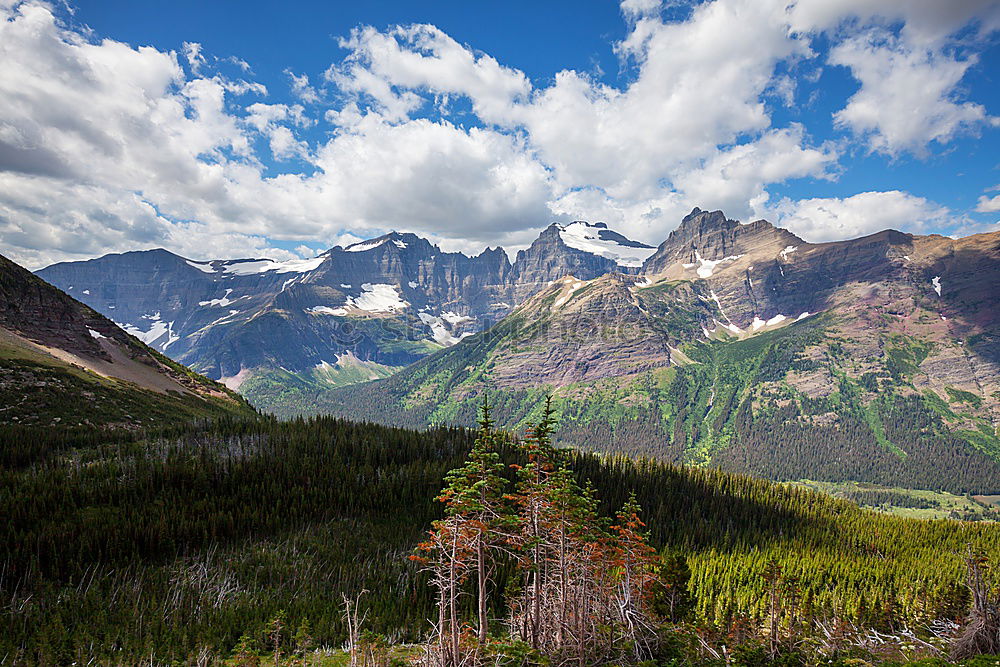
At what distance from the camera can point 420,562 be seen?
5375cm

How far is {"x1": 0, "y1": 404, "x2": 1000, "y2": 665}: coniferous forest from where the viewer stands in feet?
78.8

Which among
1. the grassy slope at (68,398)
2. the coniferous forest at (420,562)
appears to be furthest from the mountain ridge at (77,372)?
the coniferous forest at (420,562)

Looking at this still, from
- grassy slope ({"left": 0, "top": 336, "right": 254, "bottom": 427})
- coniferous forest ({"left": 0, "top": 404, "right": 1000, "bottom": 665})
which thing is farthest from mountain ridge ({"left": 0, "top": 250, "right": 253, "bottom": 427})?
coniferous forest ({"left": 0, "top": 404, "right": 1000, "bottom": 665})

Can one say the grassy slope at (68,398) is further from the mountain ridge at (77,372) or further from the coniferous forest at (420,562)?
the coniferous forest at (420,562)

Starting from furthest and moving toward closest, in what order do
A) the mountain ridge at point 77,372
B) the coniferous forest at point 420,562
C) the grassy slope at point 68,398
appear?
the mountain ridge at point 77,372 < the grassy slope at point 68,398 < the coniferous forest at point 420,562

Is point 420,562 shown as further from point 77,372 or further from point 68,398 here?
point 77,372

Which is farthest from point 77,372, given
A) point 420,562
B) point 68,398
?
point 420,562

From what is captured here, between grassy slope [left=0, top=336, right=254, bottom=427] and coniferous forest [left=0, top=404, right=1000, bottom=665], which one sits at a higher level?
grassy slope [left=0, top=336, right=254, bottom=427]

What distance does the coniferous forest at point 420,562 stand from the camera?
24.0 m

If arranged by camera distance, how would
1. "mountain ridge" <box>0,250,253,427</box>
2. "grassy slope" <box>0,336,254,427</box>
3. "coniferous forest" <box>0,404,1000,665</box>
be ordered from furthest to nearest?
"mountain ridge" <box>0,250,253,427</box> → "grassy slope" <box>0,336,254,427</box> → "coniferous forest" <box>0,404,1000,665</box>

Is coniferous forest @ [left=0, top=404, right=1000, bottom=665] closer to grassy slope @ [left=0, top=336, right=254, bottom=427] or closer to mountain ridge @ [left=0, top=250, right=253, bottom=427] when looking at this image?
grassy slope @ [left=0, top=336, right=254, bottom=427]

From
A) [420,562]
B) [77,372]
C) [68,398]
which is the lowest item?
[420,562]

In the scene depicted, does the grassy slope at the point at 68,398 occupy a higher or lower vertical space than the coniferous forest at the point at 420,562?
higher

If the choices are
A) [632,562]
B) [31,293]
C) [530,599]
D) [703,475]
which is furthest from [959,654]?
[31,293]
